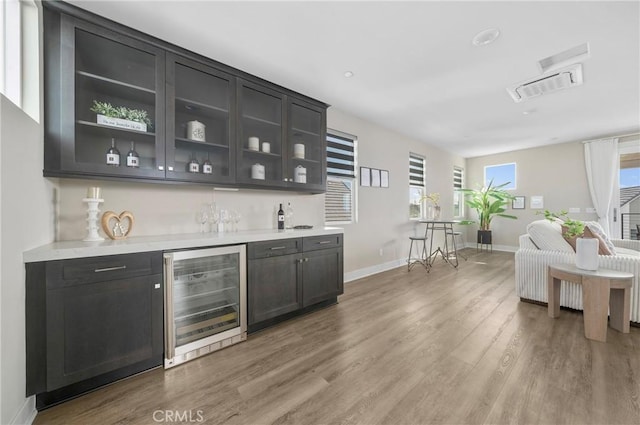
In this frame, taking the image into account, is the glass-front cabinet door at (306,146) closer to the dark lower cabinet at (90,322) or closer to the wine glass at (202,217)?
the wine glass at (202,217)

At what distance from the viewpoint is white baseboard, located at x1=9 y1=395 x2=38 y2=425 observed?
129 cm

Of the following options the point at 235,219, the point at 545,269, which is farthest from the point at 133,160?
the point at 545,269

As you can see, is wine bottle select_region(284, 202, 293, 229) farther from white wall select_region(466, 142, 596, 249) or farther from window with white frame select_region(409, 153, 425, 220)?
white wall select_region(466, 142, 596, 249)

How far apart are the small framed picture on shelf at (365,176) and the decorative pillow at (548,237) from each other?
2.33 metres

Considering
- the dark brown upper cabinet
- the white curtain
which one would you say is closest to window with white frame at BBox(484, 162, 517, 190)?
the white curtain

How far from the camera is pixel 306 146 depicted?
128 inches

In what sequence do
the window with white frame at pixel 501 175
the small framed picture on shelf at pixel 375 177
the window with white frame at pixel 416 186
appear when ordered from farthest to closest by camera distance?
the window with white frame at pixel 501 175 < the window with white frame at pixel 416 186 < the small framed picture on shelf at pixel 375 177

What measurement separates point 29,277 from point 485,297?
14.1ft

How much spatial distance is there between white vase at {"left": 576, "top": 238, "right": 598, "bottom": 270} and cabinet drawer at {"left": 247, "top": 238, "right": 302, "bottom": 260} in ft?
9.22

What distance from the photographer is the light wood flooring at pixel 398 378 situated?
142 cm

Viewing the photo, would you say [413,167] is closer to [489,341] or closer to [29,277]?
[489,341]

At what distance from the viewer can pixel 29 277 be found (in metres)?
1.42

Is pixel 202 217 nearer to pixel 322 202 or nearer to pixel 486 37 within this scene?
pixel 322 202

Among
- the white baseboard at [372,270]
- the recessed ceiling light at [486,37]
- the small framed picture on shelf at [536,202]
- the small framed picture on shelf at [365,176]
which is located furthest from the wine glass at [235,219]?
the small framed picture on shelf at [536,202]
